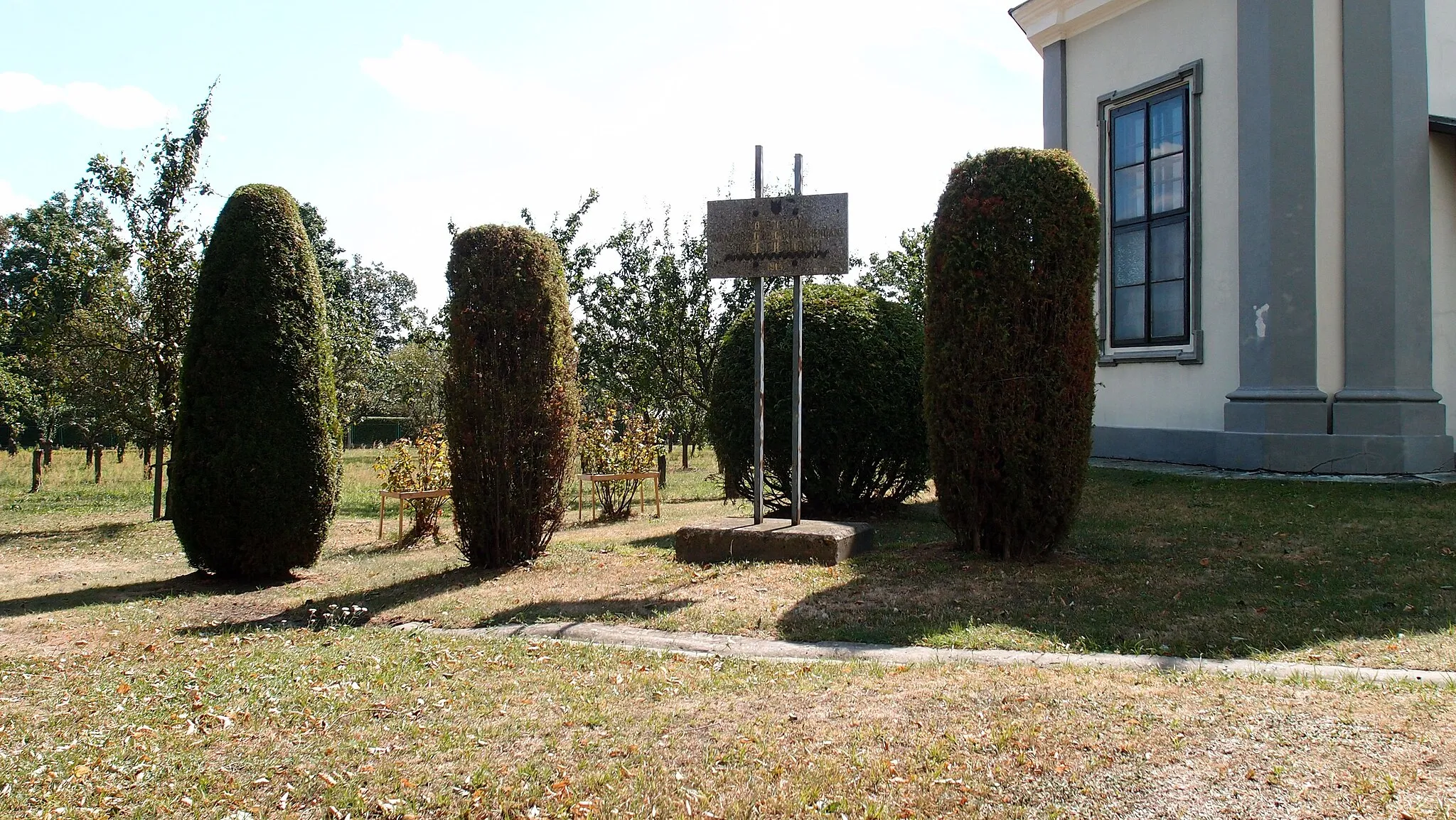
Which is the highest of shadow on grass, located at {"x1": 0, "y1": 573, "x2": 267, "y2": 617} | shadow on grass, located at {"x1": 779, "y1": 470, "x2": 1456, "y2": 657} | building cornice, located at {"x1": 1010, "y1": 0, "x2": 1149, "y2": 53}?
building cornice, located at {"x1": 1010, "y1": 0, "x2": 1149, "y2": 53}

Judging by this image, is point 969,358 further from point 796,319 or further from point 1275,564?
point 1275,564

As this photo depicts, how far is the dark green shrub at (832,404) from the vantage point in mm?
9578

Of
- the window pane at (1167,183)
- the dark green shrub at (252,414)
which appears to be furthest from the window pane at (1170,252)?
the dark green shrub at (252,414)

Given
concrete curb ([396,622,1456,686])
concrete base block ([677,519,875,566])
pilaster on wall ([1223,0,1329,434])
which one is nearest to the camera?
concrete curb ([396,622,1456,686])

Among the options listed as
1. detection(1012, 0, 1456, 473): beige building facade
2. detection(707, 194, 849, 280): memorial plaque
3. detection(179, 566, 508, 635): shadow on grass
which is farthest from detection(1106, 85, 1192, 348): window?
detection(179, 566, 508, 635): shadow on grass

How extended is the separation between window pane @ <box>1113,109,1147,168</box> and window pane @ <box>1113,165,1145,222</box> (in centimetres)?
13

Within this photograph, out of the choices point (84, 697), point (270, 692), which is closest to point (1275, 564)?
point (270, 692)

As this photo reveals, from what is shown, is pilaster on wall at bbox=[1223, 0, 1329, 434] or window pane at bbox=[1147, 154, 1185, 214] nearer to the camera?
pilaster on wall at bbox=[1223, 0, 1329, 434]

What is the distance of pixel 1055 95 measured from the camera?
14.9 metres

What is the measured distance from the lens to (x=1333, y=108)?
36.9 feet

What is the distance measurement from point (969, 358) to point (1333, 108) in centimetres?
736

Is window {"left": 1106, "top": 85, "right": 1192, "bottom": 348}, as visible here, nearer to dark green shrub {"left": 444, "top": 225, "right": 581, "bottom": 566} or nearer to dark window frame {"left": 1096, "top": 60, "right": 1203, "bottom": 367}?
dark window frame {"left": 1096, "top": 60, "right": 1203, "bottom": 367}

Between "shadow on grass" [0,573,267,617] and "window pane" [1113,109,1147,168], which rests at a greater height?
"window pane" [1113,109,1147,168]

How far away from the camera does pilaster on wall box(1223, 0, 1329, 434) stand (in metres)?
11.1
